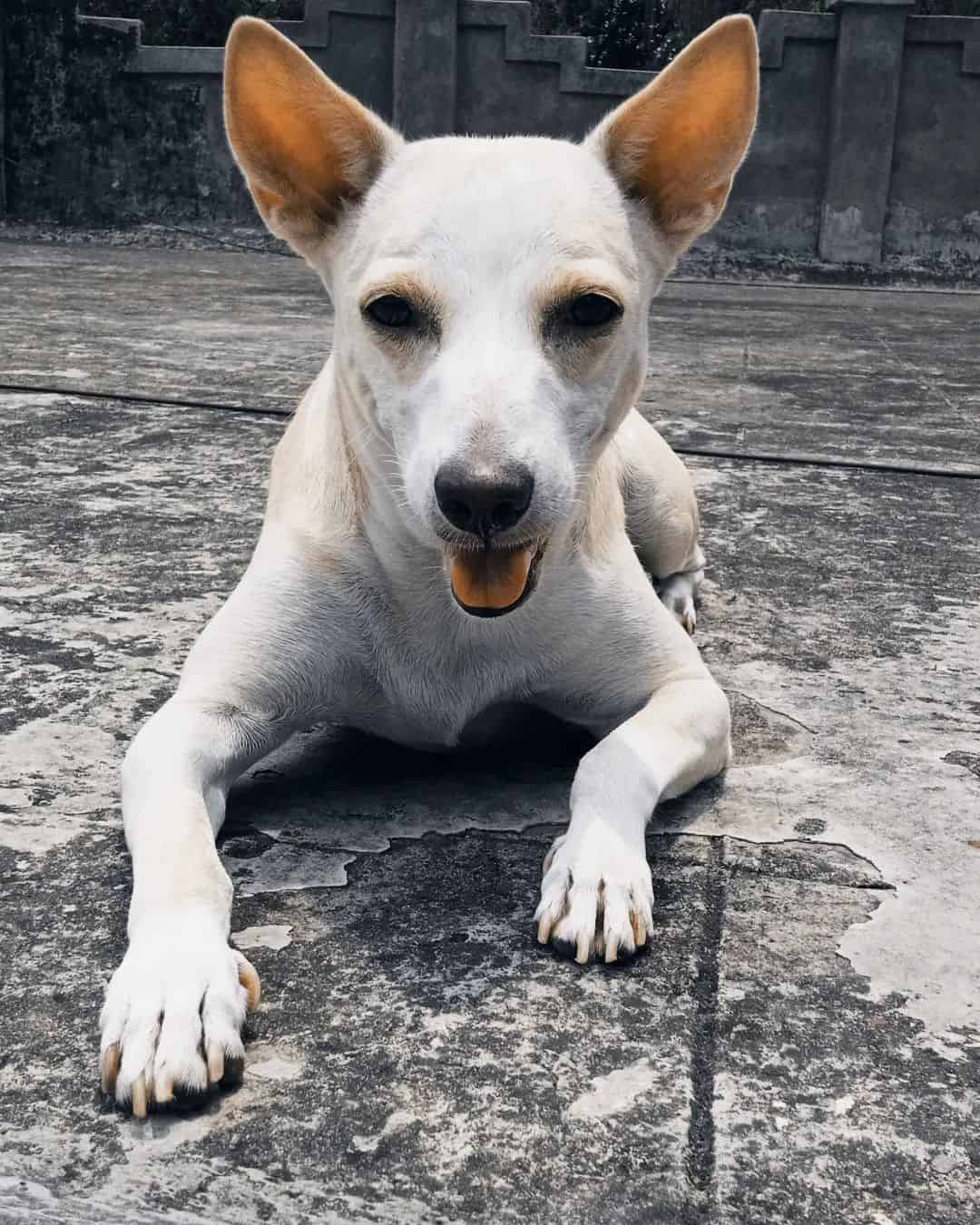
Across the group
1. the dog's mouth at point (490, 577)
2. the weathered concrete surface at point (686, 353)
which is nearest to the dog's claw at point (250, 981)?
the dog's mouth at point (490, 577)

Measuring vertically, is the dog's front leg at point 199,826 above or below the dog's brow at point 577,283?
below

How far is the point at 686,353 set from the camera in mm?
7867

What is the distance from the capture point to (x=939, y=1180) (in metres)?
1.54

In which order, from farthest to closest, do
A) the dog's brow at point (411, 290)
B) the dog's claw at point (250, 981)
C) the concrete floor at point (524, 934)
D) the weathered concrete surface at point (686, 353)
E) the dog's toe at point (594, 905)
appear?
the weathered concrete surface at point (686, 353) < the dog's brow at point (411, 290) < the dog's toe at point (594, 905) < the dog's claw at point (250, 981) < the concrete floor at point (524, 934)

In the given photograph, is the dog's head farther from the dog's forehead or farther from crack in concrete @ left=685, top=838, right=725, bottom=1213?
crack in concrete @ left=685, top=838, right=725, bottom=1213

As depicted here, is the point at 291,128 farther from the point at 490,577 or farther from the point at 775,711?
the point at 775,711

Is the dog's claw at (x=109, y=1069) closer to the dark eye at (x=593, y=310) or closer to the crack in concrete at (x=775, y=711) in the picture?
the dark eye at (x=593, y=310)

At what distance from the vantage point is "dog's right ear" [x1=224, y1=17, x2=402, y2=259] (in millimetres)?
2420

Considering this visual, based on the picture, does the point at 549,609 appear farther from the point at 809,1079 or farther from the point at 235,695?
the point at 809,1079

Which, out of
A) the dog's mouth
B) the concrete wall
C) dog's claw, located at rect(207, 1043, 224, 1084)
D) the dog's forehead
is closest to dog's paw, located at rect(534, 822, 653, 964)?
the dog's mouth

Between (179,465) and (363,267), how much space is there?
244 centimetres

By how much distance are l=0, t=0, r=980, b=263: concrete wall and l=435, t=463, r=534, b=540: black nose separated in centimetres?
1212

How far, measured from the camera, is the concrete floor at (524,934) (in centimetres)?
154

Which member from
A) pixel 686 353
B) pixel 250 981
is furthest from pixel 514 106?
pixel 250 981
